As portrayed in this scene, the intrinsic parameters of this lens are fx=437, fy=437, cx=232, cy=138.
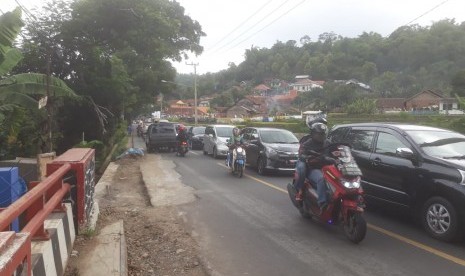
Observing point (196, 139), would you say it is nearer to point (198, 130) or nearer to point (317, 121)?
point (198, 130)

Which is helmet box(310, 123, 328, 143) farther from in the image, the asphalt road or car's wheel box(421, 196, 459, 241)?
car's wheel box(421, 196, 459, 241)

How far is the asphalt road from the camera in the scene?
17.0ft

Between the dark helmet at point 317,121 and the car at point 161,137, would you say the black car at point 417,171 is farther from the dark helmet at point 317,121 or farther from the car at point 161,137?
the car at point 161,137

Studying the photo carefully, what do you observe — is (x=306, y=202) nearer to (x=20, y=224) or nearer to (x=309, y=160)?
(x=309, y=160)

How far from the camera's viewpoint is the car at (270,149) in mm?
13383

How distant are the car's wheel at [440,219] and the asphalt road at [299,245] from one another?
133 millimetres

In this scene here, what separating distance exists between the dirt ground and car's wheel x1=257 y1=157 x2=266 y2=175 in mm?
4482

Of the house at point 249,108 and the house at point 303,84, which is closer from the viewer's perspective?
the house at point 249,108

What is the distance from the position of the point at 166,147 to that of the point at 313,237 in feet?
62.0

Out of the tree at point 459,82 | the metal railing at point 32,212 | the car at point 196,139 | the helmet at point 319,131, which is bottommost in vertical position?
the car at point 196,139

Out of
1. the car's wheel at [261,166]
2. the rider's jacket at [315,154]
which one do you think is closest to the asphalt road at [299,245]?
the rider's jacket at [315,154]

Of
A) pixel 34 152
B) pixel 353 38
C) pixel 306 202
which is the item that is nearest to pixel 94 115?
pixel 34 152

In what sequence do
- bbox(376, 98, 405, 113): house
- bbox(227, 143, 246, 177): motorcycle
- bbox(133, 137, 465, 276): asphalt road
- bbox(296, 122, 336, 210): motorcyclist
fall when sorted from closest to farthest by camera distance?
bbox(133, 137, 465, 276): asphalt road, bbox(296, 122, 336, 210): motorcyclist, bbox(227, 143, 246, 177): motorcycle, bbox(376, 98, 405, 113): house

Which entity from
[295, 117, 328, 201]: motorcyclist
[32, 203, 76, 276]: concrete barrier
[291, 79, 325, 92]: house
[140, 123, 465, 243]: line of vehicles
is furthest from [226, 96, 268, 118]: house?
[32, 203, 76, 276]: concrete barrier
